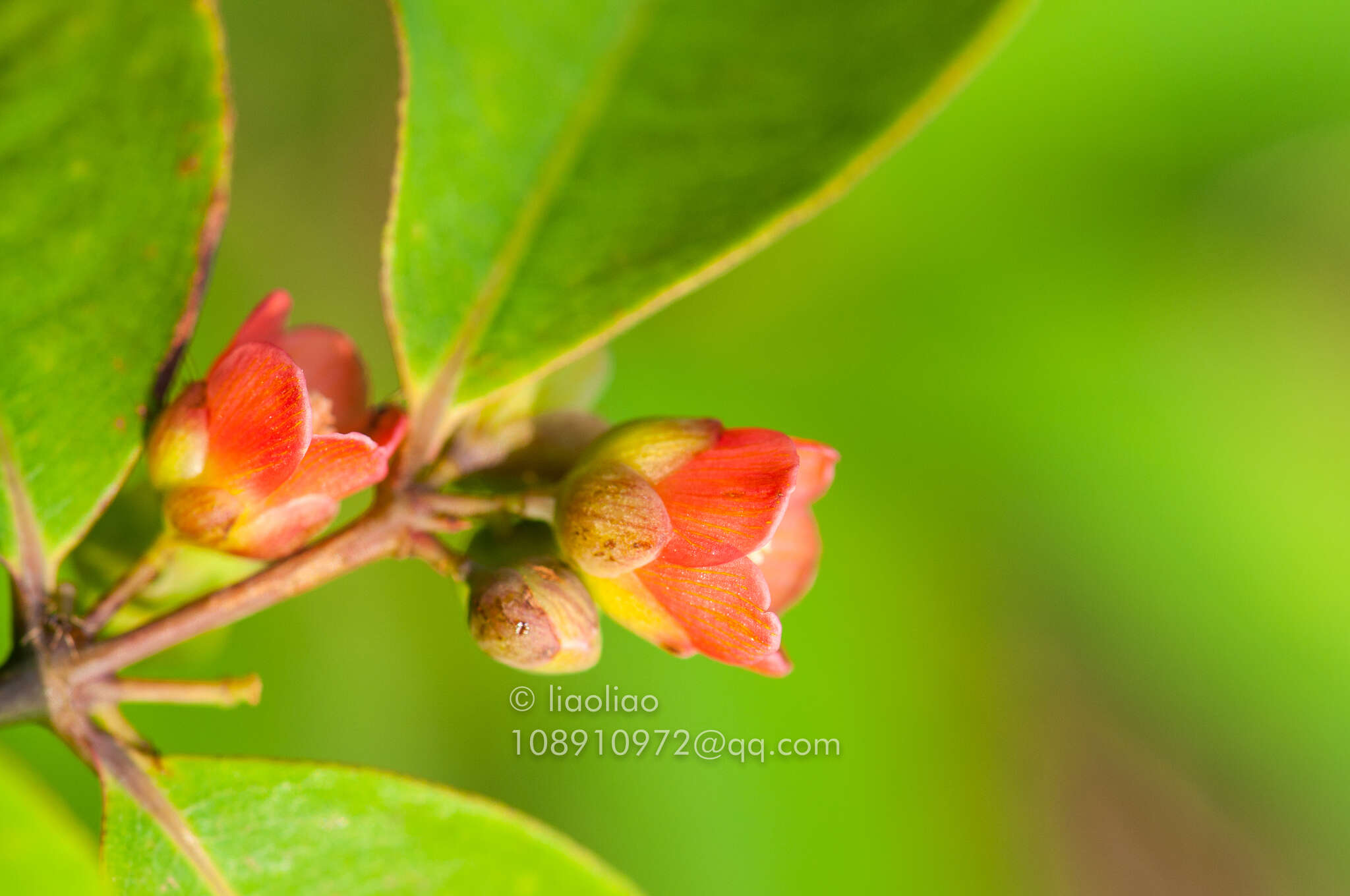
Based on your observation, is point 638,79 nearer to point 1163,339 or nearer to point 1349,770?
point 1163,339

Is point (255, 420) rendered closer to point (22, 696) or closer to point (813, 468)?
point (22, 696)

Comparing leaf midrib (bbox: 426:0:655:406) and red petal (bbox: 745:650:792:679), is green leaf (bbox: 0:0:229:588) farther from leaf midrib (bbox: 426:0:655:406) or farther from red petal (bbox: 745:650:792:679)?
red petal (bbox: 745:650:792:679)

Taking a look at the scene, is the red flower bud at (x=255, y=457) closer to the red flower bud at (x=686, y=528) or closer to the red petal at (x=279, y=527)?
the red petal at (x=279, y=527)

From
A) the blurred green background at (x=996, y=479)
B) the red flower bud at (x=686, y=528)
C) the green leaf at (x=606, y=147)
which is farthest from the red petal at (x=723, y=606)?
the blurred green background at (x=996, y=479)

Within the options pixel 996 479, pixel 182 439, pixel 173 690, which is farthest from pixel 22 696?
pixel 996 479

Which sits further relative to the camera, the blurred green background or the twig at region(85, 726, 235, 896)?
the blurred green background

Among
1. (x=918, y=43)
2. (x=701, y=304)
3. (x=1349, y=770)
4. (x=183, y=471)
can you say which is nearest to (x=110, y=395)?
(x=183, y=471)

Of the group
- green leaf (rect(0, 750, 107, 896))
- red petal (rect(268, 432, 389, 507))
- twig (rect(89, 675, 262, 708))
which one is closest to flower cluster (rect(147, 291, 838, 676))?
red petal (rect(268, 432, 389, 507))
